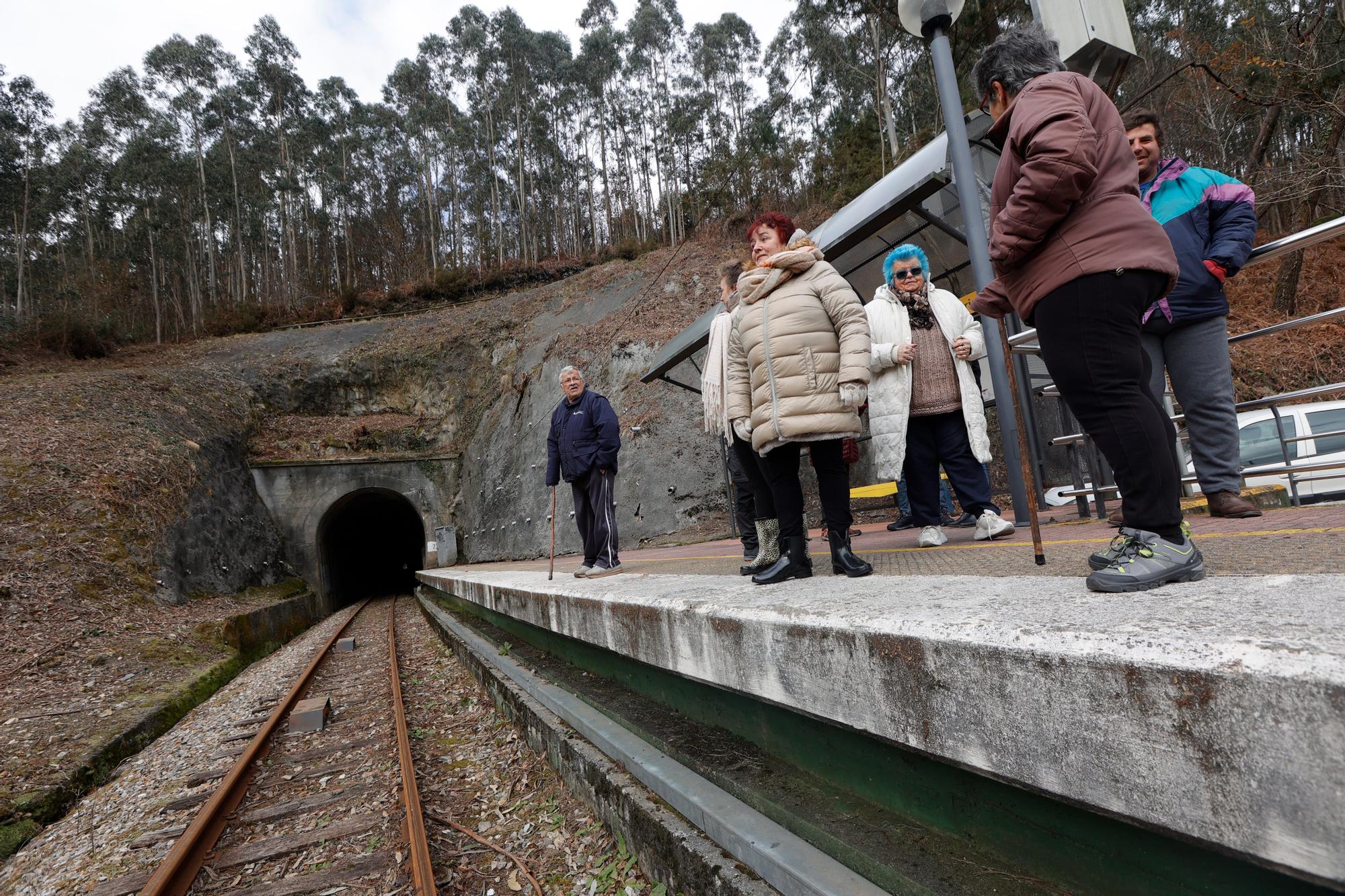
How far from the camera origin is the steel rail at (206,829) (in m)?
3.39

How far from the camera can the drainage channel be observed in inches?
66.7

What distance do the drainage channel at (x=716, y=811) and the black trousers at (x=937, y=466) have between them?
243 cm

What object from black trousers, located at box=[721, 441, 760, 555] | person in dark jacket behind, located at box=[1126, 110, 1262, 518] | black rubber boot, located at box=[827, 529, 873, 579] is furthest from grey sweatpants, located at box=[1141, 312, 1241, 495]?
black trousers, located at box=[721, 441, 760, 555]

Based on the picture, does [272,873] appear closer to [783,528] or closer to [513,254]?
[783,528]

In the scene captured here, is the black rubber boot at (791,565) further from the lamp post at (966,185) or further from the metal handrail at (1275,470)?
the lamp post at (966,185)

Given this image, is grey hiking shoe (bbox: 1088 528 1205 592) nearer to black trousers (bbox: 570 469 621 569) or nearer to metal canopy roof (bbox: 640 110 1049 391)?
metal canopy roof (bbox: 640 110 1049 391)

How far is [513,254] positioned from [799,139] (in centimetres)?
2307

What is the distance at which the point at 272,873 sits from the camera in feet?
11.8

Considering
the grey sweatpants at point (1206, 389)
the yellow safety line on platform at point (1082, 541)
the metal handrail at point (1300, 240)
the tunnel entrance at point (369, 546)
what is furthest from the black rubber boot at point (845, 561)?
the tunnel entrance at point (369, 546)

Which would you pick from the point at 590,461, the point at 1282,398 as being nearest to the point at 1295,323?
the point at 1282,398

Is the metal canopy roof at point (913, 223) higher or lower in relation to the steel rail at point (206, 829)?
higher

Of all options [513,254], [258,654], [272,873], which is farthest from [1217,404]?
[513,254]

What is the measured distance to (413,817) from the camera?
3.65 meters

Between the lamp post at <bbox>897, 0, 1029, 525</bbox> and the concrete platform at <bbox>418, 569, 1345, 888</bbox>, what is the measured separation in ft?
10.4
